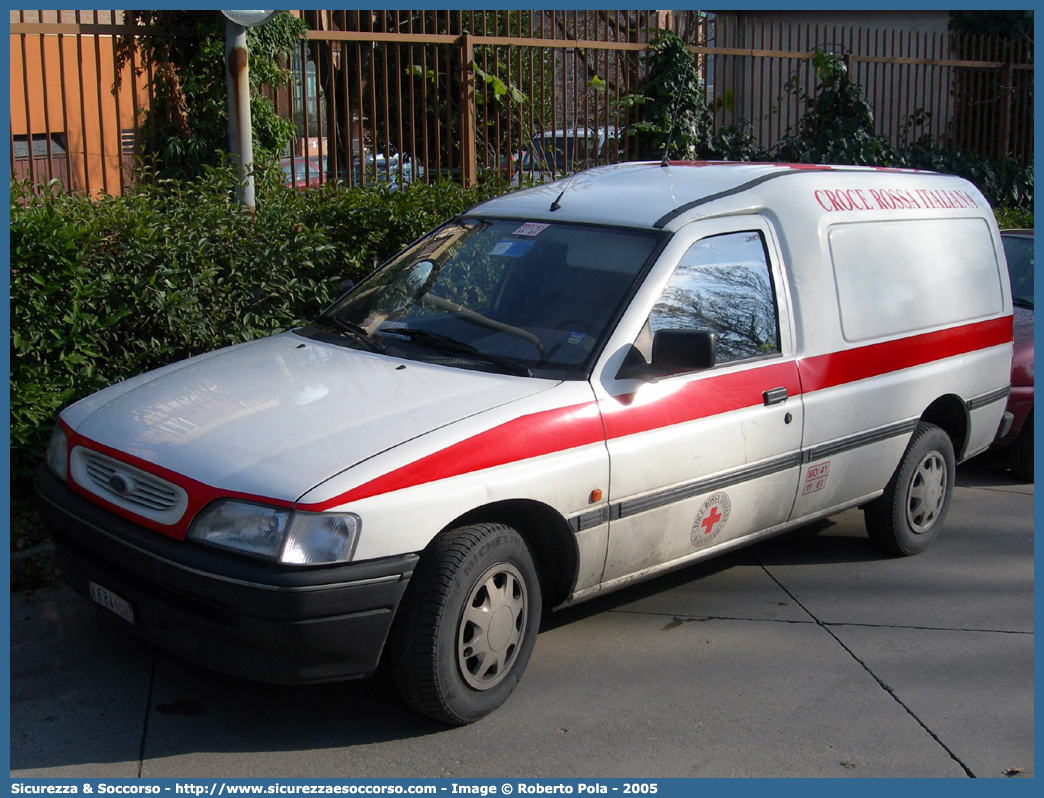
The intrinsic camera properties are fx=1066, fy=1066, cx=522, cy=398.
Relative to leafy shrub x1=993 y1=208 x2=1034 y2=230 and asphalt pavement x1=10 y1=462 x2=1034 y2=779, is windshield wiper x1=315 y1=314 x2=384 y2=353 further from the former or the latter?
leafy shrub x1=993 y1=208 x2=1034 y2=230

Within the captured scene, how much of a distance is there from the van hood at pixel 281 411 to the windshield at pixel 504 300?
17 cm

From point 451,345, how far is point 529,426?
72 centimetres

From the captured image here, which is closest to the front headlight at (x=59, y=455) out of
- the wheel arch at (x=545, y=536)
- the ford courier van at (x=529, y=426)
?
the ford courier van at (x=529, y=426)

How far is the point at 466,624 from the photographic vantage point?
3.76 meters

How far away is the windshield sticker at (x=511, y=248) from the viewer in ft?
15.8

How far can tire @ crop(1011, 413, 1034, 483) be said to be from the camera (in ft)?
23.9

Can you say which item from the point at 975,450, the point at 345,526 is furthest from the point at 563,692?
the point at 975,450

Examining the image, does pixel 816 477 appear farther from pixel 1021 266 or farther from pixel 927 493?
pixel 1021 266

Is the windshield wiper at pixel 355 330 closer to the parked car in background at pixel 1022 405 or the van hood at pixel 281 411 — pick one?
the van hood at pixel 281 411

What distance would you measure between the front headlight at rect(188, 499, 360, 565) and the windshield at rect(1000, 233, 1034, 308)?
6.51 m

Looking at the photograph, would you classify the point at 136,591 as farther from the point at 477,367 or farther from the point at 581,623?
the point at 581,623

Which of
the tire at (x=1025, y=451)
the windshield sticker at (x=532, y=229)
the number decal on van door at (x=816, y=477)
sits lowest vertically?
the tire at (x=1025, y=451)

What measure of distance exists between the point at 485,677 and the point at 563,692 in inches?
16.6

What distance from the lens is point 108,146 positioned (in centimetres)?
775
